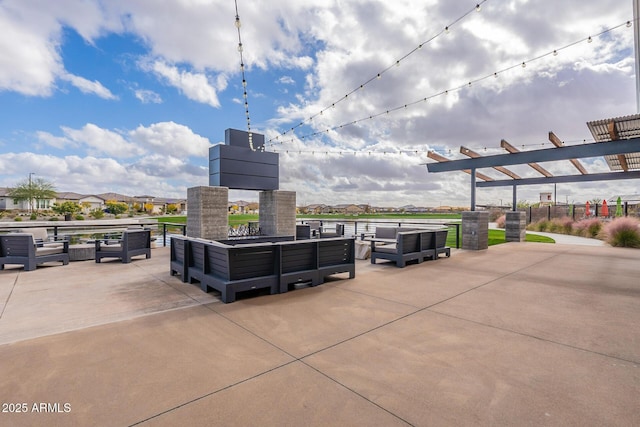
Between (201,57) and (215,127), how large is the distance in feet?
8.28

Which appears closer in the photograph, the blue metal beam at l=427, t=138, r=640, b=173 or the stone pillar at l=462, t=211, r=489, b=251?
the blue metal beam at l=427, t=138, r=640, b=173

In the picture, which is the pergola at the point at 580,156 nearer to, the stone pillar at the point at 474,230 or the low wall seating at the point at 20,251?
the stone pillar at the point at 474,230

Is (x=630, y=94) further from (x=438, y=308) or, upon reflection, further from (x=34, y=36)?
(x=34, y=36)

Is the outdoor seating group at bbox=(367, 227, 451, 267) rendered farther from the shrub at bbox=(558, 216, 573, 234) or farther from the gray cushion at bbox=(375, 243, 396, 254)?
the shrub at bbox=(558, 216, 573, 234)

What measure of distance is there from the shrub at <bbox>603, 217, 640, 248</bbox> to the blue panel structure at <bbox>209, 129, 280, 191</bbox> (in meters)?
12.3

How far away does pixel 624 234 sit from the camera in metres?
10.3

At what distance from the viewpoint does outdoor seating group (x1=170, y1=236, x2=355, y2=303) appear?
3969mm

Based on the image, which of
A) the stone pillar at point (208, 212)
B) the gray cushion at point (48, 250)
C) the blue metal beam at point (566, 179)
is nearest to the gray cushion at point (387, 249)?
the stone pillar at point (208, 212)

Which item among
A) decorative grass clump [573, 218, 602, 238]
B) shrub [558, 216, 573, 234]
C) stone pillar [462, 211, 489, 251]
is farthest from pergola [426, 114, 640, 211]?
shrub [558, 216, 573, 234]

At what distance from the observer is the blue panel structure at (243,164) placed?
29.1 feet

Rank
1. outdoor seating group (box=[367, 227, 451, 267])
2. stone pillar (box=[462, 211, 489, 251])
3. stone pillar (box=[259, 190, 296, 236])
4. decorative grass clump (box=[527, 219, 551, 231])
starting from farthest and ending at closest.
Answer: decorative grass clump (box=[527, 219, 551, 231]), stone pillar (box=[259, 190, 296, 236]), stone pillar (box=[462, 211, 489, 251]), outdoor seating group (box=[367, 227, 451, 267])

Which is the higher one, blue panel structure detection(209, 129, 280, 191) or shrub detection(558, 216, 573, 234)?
blue panel structure detection(209, 129, 280, 191)

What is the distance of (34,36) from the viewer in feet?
21.2

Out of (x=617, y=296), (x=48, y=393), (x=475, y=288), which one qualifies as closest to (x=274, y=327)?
(x=48, y=393)
